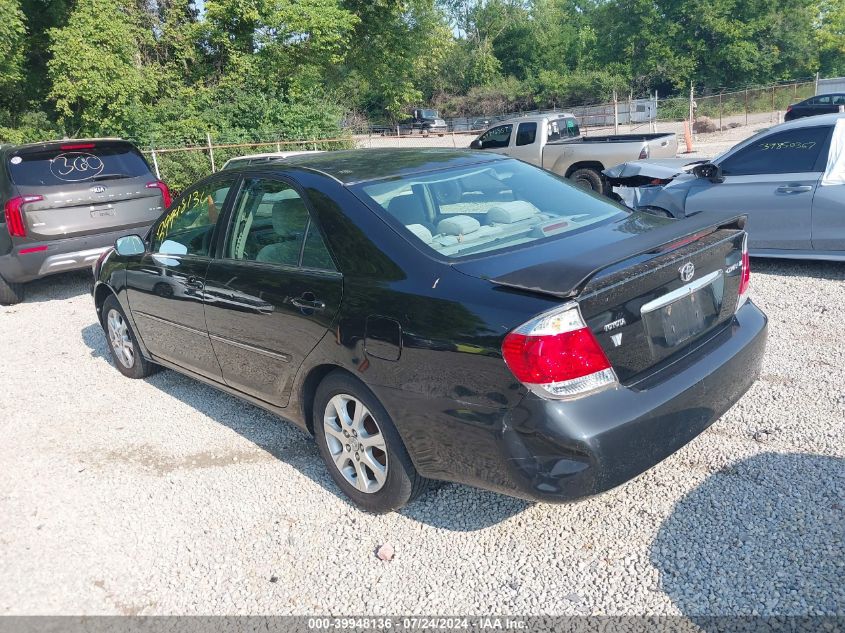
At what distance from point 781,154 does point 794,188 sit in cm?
48

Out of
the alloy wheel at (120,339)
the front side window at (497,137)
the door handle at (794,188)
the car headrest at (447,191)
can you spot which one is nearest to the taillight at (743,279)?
the car headrest at (447,191)

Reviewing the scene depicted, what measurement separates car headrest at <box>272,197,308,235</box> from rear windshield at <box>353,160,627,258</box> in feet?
1.25

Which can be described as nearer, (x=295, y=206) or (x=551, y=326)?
(x=551, y=326)

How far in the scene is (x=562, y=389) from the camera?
2623 mm

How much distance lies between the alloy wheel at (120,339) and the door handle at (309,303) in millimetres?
2663

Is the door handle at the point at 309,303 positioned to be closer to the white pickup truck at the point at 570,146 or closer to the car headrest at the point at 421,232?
the car headrest at the point at 421,232

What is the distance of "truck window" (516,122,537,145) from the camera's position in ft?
46.6

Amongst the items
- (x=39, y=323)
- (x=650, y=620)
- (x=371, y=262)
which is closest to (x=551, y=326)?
(x=371, y=262)

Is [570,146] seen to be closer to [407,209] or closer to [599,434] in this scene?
[407,209]

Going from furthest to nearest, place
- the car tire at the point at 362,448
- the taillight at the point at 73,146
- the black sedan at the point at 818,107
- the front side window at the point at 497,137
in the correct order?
the black sedan at the point at 818,107 < the front side window at the point at 497,137 < the taillight at the point at 73,146 < the car tire at the point at 362,448

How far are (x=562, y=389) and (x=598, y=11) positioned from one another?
6891 cm

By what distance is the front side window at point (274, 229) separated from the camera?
3.54m

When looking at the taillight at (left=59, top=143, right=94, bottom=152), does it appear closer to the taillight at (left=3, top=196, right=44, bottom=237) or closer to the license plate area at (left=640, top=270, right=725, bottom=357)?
the taillight at (left=3, top=196, right=44, bottom=237)

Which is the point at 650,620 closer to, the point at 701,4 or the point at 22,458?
the point at 22,458
